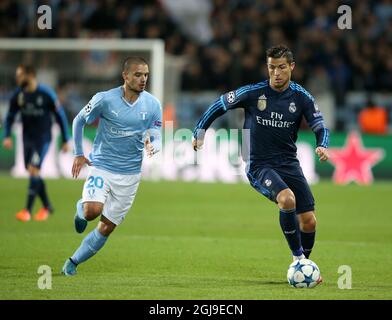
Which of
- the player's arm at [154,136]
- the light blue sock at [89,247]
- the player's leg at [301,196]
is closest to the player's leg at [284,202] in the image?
the player's leg at [301,196]

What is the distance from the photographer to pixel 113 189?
30.4ft

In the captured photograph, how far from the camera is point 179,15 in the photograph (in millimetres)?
27047

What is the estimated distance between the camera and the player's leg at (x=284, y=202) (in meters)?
8.93

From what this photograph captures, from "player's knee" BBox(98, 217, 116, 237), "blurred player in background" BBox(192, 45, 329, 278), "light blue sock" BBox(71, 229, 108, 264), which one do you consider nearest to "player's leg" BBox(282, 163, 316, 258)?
"blurred player in background" BBox(192, 45, 329, 278)

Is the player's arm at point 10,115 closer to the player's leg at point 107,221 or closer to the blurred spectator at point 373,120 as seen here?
the player's leg at point 107,221

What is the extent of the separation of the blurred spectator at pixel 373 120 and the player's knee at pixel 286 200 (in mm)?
14559

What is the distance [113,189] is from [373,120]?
14.8m

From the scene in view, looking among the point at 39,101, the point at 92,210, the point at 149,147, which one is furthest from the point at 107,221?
the point at 39,101

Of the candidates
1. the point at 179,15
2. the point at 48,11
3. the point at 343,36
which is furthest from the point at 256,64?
the point at 48,11

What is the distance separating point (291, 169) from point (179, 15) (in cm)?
1819

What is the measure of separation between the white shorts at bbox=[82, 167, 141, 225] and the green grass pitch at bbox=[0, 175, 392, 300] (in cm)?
64

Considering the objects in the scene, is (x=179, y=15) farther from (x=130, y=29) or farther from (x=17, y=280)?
(x=17, y=280)

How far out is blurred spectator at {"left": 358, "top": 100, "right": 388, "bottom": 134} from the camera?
2308 centimetres
